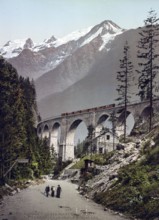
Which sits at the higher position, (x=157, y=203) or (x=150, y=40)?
(x=150, y=40)

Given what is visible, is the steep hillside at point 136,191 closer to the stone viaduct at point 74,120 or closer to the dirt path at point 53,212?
the dirt path at point 53,212

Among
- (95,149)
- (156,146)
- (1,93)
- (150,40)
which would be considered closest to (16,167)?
(1,93)

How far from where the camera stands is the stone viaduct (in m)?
86.4

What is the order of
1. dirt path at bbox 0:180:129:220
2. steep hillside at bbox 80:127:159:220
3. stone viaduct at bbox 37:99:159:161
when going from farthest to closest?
stone viaduct at bbox 37:99:159:161
steep hillside at bbox 80:127:159:220
dirt path at bbox 0:180:129:220

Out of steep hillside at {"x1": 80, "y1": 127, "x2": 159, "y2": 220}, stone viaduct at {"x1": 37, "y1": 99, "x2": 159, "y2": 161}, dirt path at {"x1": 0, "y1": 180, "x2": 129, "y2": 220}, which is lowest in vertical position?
dirt path at {"x1": 0, "y1": 180, "x2": 129, "y2": 220}

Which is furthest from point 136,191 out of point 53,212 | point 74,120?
point 74,120

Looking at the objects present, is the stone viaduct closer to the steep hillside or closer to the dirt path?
the steep hillside

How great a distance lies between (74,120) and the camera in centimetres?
11250

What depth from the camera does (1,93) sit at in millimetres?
39656

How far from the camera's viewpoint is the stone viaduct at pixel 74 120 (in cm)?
8644

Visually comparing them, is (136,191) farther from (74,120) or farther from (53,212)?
(74,120)

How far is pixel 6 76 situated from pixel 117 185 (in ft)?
48.0

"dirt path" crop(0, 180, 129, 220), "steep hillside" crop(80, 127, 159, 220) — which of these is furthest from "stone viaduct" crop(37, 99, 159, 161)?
"dirt path" crop(0, 180, 129, 220)

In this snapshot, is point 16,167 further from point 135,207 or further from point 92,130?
point 92,130
